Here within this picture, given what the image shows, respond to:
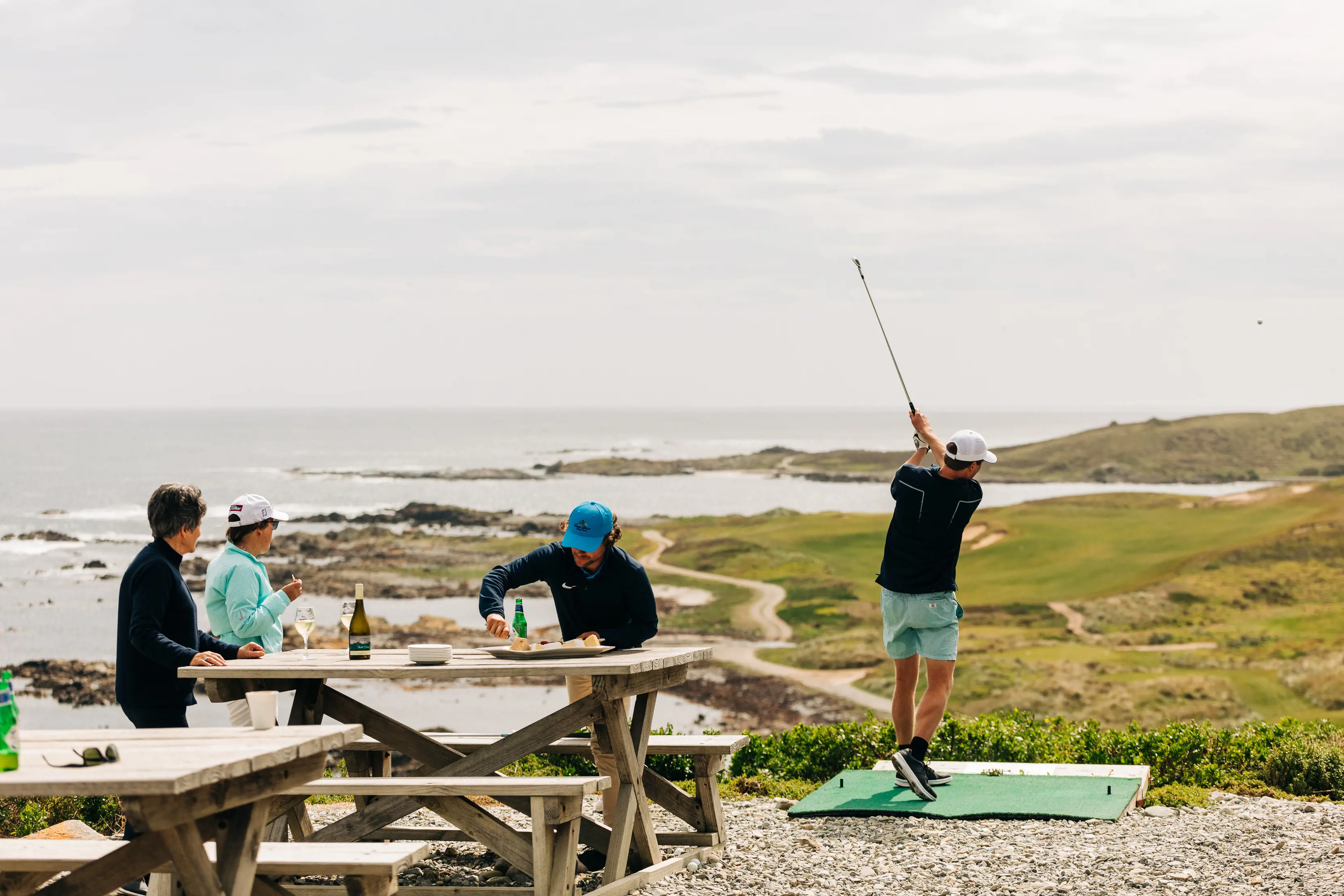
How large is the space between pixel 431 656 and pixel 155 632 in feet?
4.01

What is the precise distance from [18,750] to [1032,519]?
57.8 meters

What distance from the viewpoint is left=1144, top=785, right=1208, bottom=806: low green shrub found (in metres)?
8.33

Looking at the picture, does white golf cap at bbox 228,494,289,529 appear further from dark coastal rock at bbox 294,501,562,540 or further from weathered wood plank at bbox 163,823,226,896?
dark coastal rock at bbox 294,501,562,540

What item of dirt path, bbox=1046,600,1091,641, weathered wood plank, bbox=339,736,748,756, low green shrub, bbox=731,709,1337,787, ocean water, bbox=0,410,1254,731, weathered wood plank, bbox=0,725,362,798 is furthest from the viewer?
ocean water, bbox=0,410,1254,731

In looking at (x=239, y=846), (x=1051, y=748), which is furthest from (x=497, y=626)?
(x=1051, y=748)

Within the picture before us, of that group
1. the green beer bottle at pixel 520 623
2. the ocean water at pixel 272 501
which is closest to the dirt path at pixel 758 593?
the ocean water at pixel 272 501

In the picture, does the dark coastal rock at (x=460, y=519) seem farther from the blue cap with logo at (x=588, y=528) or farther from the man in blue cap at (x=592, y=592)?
the blue cap with logo at (x=588, y=528)

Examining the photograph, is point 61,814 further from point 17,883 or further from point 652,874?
point 652,874

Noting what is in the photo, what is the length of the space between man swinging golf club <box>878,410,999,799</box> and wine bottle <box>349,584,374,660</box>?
9.68ft

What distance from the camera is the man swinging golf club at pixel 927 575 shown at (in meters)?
7.88

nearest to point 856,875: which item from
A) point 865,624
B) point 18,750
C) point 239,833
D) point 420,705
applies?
point 239,833

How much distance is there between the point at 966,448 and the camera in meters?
7.83

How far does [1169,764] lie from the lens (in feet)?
31.0

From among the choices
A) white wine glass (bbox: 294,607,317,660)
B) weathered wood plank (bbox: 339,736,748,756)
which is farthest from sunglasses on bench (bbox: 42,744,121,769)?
weathered wood plank (bbox: 339,736,748,756)
